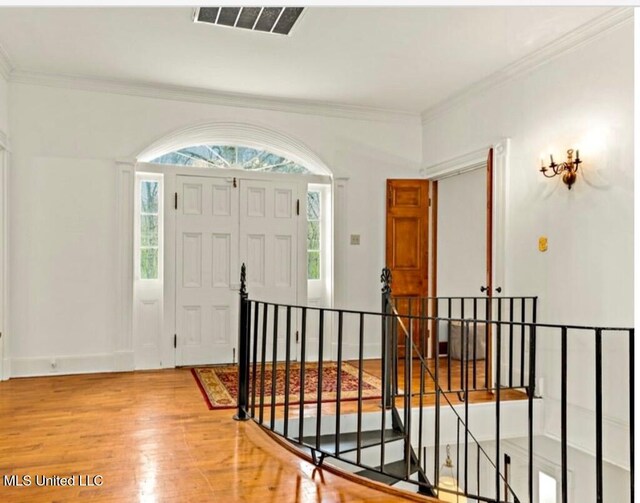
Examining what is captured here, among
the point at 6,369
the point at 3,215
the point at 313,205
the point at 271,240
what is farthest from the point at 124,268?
the point at 313,205

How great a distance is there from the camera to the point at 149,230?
209 inches

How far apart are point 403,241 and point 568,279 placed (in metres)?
2.18

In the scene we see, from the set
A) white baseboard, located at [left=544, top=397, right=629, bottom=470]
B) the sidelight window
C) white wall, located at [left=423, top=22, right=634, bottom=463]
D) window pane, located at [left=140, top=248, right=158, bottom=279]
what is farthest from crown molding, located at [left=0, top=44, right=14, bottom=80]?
white baseboard, located at [left=544, top=397, right=629, bottom=470]

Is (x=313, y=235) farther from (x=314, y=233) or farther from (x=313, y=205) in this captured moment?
(x=313, y=205)

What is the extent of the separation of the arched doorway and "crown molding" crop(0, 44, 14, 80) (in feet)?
4.29

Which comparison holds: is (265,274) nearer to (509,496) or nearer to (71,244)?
(71,244)

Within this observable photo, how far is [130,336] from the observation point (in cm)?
504

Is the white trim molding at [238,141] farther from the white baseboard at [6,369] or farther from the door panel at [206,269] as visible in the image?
the white baseboard at [6,369]

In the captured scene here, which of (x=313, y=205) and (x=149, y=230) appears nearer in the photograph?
(x=149, y=230)

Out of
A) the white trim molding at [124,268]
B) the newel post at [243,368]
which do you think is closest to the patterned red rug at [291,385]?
the newel post at [243,368]

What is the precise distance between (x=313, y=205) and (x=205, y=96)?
1627 millimetres

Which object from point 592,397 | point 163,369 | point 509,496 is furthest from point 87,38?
point 509,496

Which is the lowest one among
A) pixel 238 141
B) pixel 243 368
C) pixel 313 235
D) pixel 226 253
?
pixel 243 368

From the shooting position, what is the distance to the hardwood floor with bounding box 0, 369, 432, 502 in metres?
2.47
